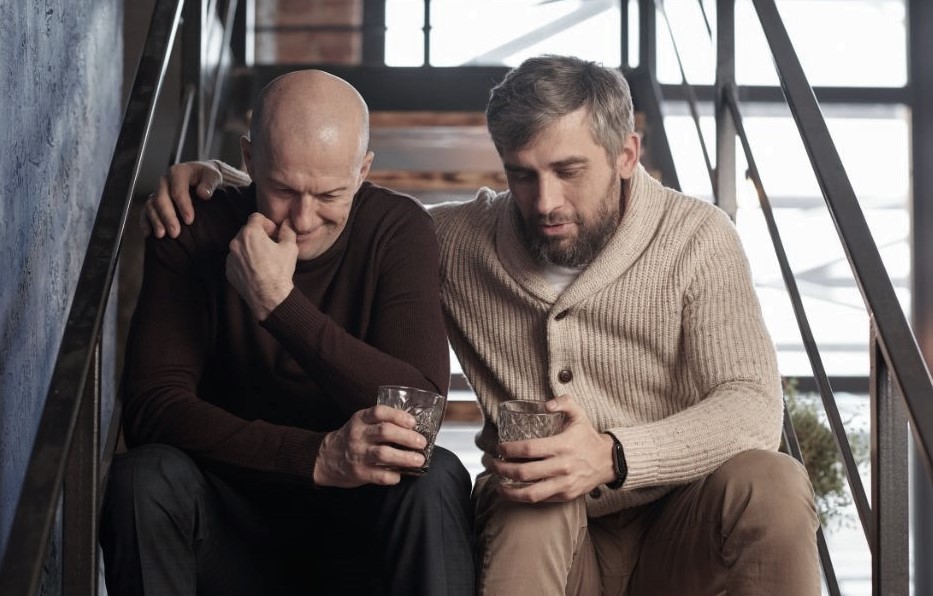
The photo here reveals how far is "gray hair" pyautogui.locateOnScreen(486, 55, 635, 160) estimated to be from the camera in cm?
191

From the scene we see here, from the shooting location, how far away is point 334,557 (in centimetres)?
178

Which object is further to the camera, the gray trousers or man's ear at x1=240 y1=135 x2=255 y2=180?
man's ear at x1=240 y1=135 x2=255 y2=180

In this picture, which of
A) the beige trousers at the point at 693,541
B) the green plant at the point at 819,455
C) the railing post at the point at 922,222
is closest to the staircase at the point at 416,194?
the beige trousers at the point at 693,541

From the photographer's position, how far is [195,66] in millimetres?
2648

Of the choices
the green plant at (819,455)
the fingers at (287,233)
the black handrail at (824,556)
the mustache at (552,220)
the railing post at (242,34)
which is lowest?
the green plant at (819,455)

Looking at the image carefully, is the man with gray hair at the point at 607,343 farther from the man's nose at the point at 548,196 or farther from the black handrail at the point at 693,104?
the black handrail at the point at 693,104

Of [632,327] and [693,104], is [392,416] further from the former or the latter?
[693,104]

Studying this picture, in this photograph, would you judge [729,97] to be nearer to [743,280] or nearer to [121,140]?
[743,280]

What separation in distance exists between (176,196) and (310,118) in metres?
0.26

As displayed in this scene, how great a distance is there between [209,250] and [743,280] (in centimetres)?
86

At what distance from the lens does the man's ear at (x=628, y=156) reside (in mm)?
1994

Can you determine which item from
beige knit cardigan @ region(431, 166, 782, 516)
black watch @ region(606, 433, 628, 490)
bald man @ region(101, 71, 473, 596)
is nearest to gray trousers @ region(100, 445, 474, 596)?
bald man @ region(101, 71, 473, 596)

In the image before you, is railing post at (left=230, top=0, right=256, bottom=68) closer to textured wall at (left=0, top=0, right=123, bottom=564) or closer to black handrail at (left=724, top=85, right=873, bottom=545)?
textured wall at (left=0, top=0, right=123, bottom=564)

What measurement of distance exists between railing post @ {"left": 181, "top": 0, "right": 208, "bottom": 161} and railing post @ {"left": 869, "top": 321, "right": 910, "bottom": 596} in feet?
5.36
